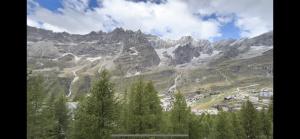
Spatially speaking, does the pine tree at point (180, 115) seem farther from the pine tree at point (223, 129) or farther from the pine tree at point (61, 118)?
the pine tree at point (61, 118)

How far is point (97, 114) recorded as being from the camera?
8.98 m

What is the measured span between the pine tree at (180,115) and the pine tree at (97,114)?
2327 mm

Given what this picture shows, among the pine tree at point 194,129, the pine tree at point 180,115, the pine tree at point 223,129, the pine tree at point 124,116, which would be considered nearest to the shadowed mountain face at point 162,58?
the pine tree at point 223,129

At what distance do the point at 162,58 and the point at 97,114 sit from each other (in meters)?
91.5

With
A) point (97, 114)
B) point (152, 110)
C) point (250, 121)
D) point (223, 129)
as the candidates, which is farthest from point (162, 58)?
point (97, 114)

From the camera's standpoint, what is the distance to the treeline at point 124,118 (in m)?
8.93

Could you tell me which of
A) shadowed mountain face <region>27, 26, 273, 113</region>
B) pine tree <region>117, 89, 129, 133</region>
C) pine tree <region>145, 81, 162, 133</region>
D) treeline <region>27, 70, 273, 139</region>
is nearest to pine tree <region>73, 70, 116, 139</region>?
treeline <region>27, 70, 273, 139</region>

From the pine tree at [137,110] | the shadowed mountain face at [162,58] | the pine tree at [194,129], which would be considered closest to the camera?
the pine tree at [137,110]

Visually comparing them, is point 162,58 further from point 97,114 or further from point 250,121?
point 97,114

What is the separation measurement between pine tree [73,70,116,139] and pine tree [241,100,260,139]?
5125 millimetres

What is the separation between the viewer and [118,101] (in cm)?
947
